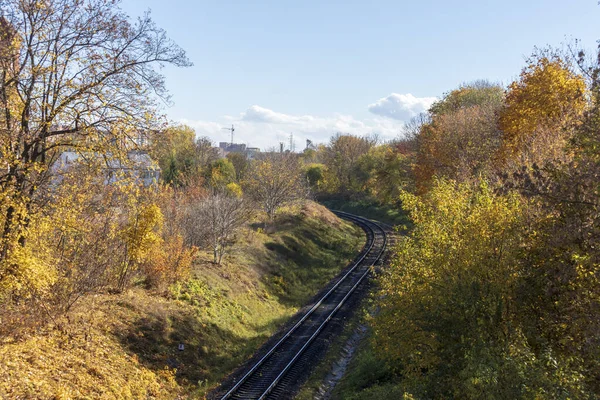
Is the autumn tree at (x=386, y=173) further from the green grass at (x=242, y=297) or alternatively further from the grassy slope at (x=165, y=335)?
the grassy slope at (x=165, y=335)

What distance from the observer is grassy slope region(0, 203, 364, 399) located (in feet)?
38.9

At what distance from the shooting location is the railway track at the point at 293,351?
15469 mm

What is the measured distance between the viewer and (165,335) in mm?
17500

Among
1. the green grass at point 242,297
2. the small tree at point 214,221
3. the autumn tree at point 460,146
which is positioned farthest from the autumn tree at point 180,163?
the autumn tree at point 460,146

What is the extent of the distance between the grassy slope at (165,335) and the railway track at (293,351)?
4.10ft

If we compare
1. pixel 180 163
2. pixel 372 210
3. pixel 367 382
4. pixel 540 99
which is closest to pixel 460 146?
pixel 540 99

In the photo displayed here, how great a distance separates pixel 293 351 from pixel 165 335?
5.50 m

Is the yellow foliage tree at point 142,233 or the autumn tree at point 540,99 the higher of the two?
the autumn tree at point 540,99

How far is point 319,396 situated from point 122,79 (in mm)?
12535

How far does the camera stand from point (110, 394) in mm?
12633

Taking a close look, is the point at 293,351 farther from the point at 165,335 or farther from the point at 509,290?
the point at 509,290

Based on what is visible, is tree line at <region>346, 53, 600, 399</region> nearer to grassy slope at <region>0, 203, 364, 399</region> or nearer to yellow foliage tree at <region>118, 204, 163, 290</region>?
grassy slope at <region>0, 203, 364, 399</region>

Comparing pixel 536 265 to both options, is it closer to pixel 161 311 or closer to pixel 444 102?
pixel 161 311

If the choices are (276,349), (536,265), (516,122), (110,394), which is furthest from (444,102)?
(110,394)
